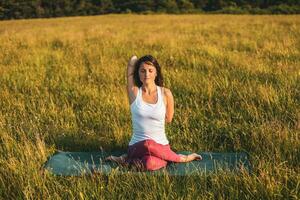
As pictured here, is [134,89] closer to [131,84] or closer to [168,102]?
[131,84]

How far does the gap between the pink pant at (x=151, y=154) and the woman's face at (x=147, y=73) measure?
23.4 inches

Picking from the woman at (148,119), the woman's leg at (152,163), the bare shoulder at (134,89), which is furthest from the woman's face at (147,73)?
the woman's leg at (152,163)

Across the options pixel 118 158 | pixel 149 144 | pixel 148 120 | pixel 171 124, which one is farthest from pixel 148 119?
pixel 171 124

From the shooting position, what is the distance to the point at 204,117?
6.01 m

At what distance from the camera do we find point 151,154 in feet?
14.8

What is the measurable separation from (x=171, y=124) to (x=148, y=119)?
131 cm

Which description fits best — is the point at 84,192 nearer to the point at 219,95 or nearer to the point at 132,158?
the point at 132,158

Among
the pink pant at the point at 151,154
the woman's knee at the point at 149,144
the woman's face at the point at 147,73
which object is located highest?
the woman's face at the point at 147,73

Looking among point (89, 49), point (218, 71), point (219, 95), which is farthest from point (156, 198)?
point (89, 49)

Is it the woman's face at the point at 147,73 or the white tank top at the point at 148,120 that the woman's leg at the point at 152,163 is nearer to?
the white tank top at the point at 148,120

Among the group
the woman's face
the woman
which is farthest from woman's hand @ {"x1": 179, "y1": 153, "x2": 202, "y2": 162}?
the woman's face

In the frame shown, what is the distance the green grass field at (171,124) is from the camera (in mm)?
3914

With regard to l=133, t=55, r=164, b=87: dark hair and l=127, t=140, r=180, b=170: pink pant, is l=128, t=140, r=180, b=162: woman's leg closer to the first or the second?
l=127, t=140, r=180, b=170: pink pant

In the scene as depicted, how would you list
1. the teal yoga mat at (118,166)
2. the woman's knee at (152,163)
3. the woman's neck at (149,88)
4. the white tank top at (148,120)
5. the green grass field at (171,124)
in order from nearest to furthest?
the green grass field at (171,124)
the teal yoga mat at (118,166)
the woman's knee at (152,163)
the white tank top at (148,120)
the woman's neck at (149,88)
